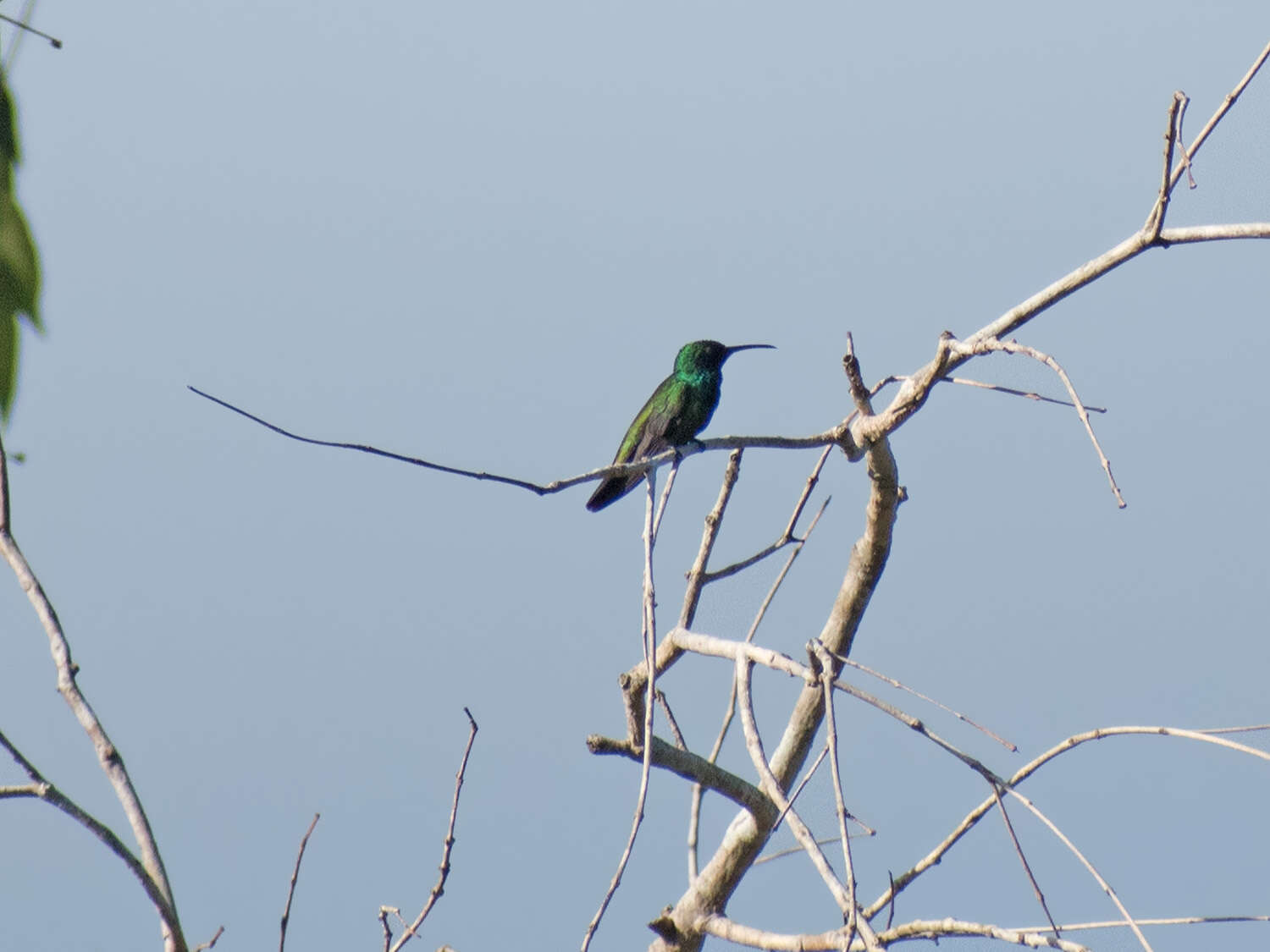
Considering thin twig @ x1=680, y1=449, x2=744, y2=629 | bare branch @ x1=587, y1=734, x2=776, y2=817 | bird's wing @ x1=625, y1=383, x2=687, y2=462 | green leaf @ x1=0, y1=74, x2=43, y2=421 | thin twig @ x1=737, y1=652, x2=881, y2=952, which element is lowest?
green leaf @ x1=0, y1=74, x2=43, y2=421

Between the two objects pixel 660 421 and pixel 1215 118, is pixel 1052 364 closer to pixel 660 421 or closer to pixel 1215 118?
pixel 1215 118

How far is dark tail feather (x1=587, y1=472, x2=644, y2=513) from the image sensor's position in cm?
790

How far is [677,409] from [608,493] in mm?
686

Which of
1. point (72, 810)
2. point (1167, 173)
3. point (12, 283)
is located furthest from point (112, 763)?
point (1167, 173)

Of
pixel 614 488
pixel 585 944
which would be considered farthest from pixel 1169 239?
pixel 614 488

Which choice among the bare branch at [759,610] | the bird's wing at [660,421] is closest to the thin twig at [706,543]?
the bare branch at [759,610]

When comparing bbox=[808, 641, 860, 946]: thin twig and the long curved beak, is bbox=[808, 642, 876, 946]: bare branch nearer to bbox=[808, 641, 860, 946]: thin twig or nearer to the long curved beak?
bbox=[808, 641, 860, 946]: thin twig

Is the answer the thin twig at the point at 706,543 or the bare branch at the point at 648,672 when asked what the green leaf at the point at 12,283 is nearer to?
the bare branch at the point at 648,672

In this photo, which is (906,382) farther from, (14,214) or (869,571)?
(14,214)

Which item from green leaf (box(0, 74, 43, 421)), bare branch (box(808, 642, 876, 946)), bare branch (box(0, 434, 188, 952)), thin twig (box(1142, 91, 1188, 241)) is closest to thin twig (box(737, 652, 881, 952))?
bare branch (box(808, 642, 876, 946))

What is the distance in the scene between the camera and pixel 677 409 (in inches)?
316

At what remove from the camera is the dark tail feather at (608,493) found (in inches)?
311

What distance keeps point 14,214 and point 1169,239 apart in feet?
9.92

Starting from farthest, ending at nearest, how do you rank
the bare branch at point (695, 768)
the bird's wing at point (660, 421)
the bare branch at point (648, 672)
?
the bird's wing at point (660, 421), the bare branch at point (695, 768), the bare branch at point (648, 672)
